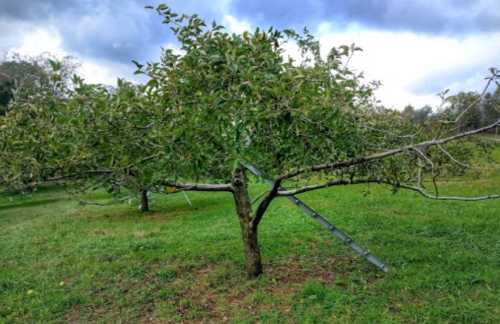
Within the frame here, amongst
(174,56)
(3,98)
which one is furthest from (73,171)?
(3,98)

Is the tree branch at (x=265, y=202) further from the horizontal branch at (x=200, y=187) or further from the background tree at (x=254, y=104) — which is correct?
the horizontal branch at (x=200, y=187)

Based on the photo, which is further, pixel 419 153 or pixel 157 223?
pixel 157 223

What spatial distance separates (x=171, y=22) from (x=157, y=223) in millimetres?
6271

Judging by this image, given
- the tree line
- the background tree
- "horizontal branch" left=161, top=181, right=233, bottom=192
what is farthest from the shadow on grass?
the background tree

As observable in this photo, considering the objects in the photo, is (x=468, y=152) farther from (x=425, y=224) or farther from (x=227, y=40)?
(x=425, y=224)

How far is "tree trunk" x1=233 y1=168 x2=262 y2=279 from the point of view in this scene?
13.6 ft

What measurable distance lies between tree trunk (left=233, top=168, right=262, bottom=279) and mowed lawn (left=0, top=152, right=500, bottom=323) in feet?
0.52

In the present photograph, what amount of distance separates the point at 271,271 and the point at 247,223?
812 millimetres

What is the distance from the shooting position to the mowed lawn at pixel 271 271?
144 inches

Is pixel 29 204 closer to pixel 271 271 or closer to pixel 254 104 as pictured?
pixel 271 271

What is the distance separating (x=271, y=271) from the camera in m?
4.61

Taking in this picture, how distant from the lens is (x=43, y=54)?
87.8 ft

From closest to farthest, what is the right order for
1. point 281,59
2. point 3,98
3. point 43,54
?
point 281,59
point 3,98
point 43,54


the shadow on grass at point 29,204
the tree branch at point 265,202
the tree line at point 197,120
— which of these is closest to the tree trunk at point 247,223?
the tree branch at point 265,202
